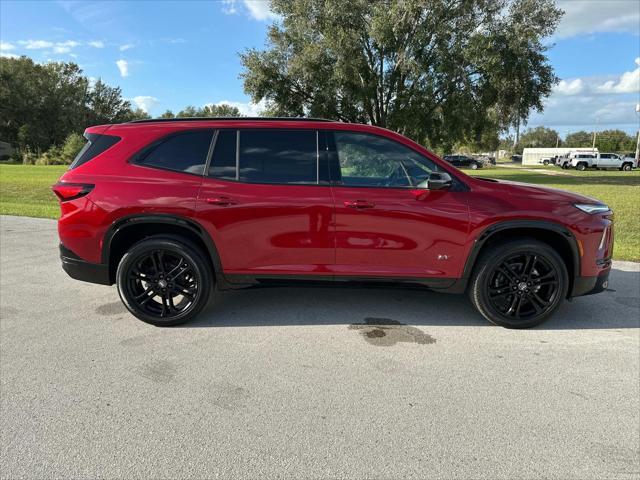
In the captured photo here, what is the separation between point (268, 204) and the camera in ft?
12.5

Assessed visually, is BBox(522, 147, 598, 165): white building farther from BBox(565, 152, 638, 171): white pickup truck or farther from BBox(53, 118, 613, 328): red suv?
BBox(53, 118, 613, 328): red suv

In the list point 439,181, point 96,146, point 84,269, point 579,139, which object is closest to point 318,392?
point 439,181

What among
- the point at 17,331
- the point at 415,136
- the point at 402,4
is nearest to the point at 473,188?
the point at 17,331

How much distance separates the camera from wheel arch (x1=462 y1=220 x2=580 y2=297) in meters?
3.81

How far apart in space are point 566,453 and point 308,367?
1709mm

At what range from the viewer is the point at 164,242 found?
3.91 m

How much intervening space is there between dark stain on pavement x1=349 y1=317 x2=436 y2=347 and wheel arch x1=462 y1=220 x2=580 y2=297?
700 millimetres

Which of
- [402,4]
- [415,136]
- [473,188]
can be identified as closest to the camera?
[473,188]

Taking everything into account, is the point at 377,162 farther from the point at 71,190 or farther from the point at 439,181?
the point at 71,190

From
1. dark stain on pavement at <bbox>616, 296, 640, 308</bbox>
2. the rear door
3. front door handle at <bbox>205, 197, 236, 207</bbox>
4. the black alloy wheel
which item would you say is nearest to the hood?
the black alloy wheel

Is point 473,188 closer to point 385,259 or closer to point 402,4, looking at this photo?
point 385,259

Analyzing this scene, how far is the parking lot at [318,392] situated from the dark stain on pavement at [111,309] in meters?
0.08

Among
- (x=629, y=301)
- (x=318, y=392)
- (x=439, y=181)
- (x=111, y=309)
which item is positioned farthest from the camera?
(x=629, y=301)

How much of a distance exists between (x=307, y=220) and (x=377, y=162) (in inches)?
35.2
